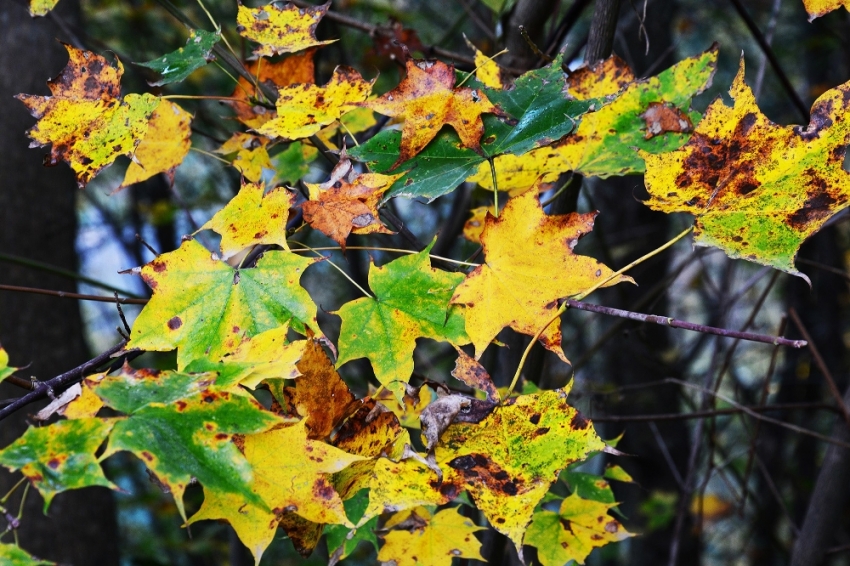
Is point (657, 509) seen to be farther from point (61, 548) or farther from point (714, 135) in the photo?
point (714, 135)

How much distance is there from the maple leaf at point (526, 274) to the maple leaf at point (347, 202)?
0.46ft

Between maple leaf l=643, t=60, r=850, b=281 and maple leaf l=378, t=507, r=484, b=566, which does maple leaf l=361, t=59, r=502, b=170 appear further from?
maple leaf l=378, t=507, r=484, b=566

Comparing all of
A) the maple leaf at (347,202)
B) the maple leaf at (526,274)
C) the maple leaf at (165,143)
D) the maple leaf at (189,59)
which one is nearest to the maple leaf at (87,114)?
the maple leaf at (189,59)

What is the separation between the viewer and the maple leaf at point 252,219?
869 millimetres

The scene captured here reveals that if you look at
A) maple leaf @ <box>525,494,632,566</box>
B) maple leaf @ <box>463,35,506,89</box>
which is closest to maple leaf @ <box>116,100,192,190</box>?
maple leaf @ <box>463,35,506,89</box>

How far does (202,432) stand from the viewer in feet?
2.18

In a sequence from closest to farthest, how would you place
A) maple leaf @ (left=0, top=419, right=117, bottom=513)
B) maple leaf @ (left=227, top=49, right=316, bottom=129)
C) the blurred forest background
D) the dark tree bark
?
maple leaf @ (left=0, top=419, right=117, bottom=513) < maple leaf @ (left=227, top=49, right=316, bottom=129) < the blurred forest background < the dark tree bark

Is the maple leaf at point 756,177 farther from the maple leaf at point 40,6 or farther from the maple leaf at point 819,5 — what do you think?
the maple leaf at point 40,6

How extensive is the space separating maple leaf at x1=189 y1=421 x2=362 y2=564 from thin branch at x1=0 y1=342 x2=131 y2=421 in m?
0.20

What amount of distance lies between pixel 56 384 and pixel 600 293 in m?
4.02

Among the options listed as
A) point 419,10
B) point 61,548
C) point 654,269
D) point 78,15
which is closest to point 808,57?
point 654,269

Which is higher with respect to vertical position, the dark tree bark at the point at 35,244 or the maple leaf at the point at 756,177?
the dark tree bark at the point at 35,244

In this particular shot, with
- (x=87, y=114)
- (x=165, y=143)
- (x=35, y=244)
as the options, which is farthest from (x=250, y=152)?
(x=35, y=244)

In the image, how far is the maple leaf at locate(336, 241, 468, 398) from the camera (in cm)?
85
